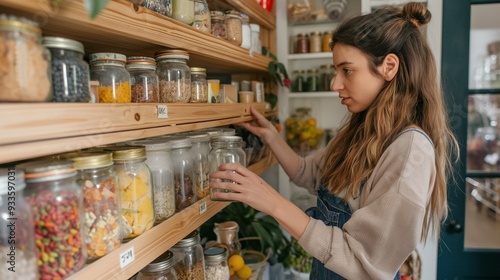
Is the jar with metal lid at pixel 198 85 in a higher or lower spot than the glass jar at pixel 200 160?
higher

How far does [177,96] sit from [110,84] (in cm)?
23

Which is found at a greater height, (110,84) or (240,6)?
(240,6)

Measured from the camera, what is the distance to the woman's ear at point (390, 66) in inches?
41.6

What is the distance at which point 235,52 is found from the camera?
1.27 metres

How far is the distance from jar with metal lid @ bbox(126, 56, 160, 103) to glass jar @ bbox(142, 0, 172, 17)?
0.12 m

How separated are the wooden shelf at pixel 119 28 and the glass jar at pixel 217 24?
0.10 metres

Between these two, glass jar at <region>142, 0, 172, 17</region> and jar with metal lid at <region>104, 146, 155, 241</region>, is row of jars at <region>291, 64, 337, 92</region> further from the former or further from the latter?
jar with metal lid at <region>104, 146, 155, 241</region>

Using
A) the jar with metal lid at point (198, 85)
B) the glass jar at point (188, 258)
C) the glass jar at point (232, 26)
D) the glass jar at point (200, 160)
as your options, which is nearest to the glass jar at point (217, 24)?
the glass jar at point (232, 26)

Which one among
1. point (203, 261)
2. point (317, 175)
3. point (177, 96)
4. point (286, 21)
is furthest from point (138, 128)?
point (286, 21)

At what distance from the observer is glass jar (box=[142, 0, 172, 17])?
808 millimetres

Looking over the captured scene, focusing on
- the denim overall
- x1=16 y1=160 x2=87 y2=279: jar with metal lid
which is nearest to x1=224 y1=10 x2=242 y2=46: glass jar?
the denim overall

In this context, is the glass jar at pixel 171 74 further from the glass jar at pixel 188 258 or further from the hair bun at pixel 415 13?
the hair bun at pixel 415 13

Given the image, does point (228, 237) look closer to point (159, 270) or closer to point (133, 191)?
point (159, 270)

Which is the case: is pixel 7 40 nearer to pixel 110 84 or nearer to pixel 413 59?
pixel 110 84
